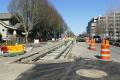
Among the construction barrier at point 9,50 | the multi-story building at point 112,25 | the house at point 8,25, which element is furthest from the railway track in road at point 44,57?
the house at point 8,25

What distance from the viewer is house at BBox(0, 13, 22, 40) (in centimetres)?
7519

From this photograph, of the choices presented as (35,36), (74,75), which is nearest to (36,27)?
(35,36)

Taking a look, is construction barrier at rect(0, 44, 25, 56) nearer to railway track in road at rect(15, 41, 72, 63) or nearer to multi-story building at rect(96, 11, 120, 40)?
railway track in road at rect(15, 41, 72, 63)

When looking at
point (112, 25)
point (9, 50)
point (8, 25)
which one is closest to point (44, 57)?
point (9, 50)

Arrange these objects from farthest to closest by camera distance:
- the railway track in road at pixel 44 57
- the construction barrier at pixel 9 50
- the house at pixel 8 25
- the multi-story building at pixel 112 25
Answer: the multi-story building at pixel 112 25, the house at pixel 8 25, the construction barrier at pixel 9 50, the railway track in road at pixel 44 57

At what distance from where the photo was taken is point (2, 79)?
1106cm

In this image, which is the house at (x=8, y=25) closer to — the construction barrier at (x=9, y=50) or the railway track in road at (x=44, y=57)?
the railway track in road at (x=44, y=57)

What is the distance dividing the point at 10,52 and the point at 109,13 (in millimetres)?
59529

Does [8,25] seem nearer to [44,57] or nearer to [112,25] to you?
[112,25]

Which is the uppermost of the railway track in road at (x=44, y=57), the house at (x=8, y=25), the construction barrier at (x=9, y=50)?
the house at (x=8, y=25)

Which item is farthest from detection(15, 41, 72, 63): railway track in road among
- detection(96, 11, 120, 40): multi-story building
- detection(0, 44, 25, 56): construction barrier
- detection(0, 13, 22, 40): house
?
detection(0, 13, 22, 40): house

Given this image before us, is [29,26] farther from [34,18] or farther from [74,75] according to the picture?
[74,75]

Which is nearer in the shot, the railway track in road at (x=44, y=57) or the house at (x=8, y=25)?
the railway track in road at (x=44, y=57)

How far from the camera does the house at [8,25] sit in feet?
247
